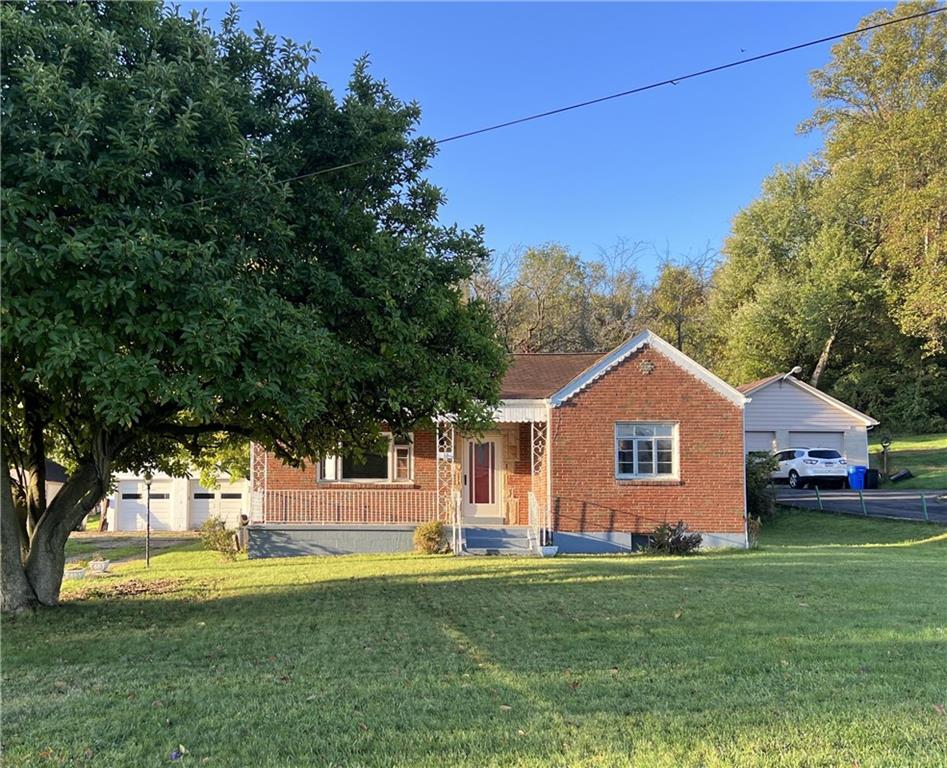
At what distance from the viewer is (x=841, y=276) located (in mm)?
38812

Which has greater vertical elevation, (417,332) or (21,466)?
(417,332)

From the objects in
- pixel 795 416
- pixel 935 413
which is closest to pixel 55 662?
pixel 795 416

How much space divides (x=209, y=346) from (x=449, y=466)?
36.9 ft

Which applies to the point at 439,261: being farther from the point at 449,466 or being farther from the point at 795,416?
the point at 795,416

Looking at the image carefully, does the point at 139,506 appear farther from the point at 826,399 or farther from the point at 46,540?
the point at 826,399

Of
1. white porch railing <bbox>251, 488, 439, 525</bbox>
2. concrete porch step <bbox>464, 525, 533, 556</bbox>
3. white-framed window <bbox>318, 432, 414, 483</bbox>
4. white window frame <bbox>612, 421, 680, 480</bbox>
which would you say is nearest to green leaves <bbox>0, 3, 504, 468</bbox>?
concrete porch step <bbox>464, 525, 533, 556</bbox>

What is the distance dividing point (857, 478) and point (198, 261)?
2898 centimetres

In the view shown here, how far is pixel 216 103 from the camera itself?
7.21 meters

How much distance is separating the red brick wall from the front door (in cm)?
248

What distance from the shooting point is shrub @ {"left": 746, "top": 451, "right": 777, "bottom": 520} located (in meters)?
21.2

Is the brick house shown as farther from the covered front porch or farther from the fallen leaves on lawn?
the fallen leaves on lawn

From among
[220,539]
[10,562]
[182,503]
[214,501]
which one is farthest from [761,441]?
[10,562]

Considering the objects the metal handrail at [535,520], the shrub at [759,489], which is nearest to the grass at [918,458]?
the shrub at [759,489]

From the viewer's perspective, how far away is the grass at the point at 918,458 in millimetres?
28859
